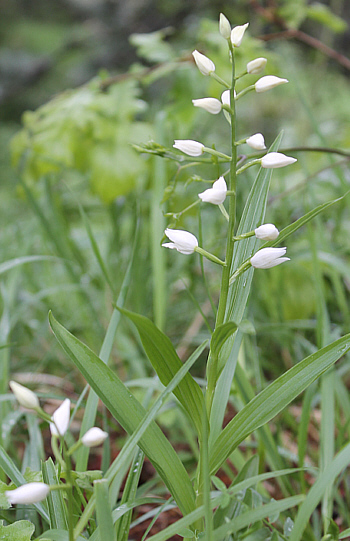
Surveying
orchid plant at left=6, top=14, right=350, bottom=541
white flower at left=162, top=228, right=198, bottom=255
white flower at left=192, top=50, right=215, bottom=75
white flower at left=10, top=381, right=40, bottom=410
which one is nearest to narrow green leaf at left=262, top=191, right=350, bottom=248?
orchid plant at left=6, top=14, right=350, bottom=541

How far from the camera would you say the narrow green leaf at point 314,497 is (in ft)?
1.56

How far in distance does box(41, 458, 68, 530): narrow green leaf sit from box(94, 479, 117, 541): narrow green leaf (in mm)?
153

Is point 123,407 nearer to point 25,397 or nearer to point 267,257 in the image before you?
point 25,397

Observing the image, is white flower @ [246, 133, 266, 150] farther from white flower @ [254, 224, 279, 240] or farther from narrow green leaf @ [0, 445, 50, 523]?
narrow green leaf @ [0, 445, 50, 523]

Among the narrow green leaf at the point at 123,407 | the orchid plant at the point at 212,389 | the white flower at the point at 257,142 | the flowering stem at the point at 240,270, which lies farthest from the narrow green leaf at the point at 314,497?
the white flower at the point at 257,142

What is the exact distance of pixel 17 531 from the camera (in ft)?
1.66

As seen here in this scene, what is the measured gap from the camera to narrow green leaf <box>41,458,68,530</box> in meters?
0.53

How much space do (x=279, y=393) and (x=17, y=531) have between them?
0.34 meters

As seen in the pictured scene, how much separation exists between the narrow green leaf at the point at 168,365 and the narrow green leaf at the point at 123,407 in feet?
0.15

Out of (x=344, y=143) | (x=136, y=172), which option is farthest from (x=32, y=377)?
(x=344, y=143)

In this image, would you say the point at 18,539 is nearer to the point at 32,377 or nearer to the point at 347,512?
the point at 347,512

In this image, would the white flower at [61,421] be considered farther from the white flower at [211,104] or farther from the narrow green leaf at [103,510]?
the white flower at [211,104]

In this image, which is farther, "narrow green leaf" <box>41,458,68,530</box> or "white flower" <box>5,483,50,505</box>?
"narrow green leaf" <box>41,458,68,530</box>

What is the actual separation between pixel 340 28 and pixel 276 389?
4.67ft
